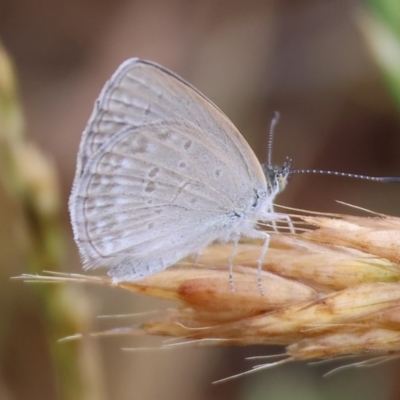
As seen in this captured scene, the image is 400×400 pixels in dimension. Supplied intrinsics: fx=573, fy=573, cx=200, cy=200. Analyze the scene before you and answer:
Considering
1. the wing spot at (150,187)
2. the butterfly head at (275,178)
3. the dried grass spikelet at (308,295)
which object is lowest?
the dried grass spikelet at (308,295)

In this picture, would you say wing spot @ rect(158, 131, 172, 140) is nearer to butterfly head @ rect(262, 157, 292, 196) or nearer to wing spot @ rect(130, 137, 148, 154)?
wing spot @ rect(130, 137, 148, 154)

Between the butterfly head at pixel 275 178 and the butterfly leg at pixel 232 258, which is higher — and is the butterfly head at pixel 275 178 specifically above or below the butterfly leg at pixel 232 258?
above

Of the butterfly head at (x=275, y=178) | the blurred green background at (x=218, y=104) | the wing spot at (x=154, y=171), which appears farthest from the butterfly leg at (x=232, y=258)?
the blurred green background at (x=218, y=104)

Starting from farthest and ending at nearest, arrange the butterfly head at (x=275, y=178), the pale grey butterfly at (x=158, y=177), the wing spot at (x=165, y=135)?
the butterfly head at (x=275, y=178), the wing spot at (x=165, y=135), the pale grey butterfly at (x=158, y=177)

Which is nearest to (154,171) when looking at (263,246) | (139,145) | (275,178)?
(139,145)

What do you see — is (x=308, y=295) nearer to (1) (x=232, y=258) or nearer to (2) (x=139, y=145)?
(1) (x=232, y=258)

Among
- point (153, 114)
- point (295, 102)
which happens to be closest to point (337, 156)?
point (295, 102)

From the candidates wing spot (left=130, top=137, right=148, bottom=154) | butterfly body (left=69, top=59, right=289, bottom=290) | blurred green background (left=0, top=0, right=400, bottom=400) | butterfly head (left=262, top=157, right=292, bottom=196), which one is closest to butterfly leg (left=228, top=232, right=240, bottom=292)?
butterfly body (left=69, top=59, right=289, bottom=290)

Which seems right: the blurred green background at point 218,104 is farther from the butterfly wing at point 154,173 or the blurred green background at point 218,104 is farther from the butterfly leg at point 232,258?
the butterfly leg at point 232,258
